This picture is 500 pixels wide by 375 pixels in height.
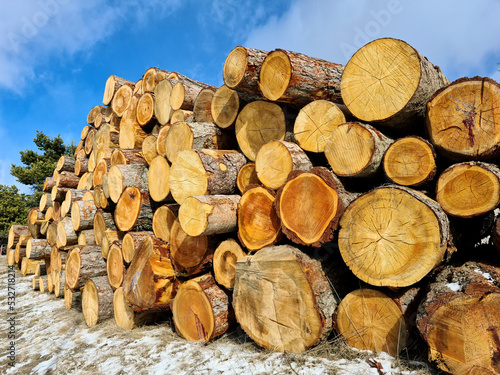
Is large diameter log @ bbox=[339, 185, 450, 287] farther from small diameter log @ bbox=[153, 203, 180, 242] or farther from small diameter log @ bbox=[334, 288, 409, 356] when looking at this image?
small diameter log @ bbox=[153, 203, 180, 242]

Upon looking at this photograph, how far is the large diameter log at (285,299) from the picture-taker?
237cm

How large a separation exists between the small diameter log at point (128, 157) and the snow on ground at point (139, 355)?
239cm

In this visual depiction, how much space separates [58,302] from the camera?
5742 millimetres

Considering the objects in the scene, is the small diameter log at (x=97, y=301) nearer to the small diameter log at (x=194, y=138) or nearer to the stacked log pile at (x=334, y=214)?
the stacked log pile at (x=334, y=214)

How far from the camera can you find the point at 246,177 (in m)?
3.45

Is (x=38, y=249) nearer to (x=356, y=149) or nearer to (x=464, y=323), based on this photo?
(x=356, y=149)

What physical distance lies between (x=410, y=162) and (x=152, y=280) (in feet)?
9.30

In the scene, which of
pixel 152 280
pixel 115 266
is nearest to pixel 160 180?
pixel 152 280

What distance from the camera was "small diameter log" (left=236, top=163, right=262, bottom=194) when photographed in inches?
134

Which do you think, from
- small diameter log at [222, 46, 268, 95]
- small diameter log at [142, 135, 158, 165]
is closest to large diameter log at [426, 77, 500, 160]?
small diameter log at [222, 46, 268, 95]

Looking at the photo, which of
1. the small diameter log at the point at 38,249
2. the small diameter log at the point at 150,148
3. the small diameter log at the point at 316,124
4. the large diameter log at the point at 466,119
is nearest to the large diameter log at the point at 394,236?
the large diameter log at the point at 466,119

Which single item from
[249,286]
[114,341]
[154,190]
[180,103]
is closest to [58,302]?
[114,341]

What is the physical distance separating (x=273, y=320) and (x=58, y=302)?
500 centimetres

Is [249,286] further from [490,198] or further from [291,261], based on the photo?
[490,198]
